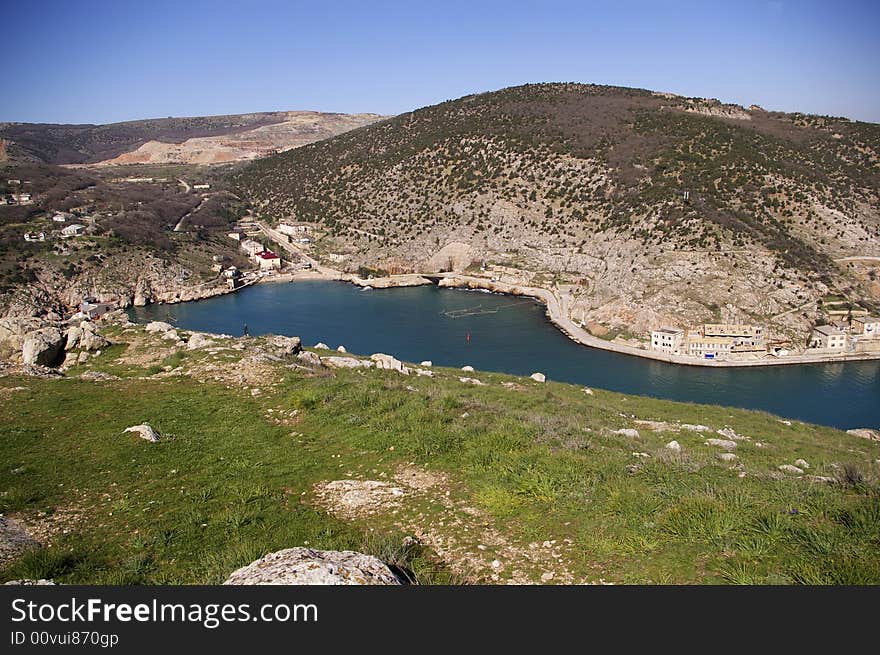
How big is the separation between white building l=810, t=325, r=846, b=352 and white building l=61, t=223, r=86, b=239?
87259mm

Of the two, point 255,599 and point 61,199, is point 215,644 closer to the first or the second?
point 255,599

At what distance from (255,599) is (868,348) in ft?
194

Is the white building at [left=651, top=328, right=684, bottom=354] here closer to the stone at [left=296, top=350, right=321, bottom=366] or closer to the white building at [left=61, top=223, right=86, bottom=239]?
the stone at [left=296, top=350, right=321, bottom=366]

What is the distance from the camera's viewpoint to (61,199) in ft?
283

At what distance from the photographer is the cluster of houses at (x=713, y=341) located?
1817 inches

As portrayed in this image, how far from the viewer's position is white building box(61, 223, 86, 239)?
7016cm

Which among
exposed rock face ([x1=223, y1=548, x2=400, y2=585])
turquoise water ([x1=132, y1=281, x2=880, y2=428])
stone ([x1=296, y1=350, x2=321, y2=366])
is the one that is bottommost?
turquoise water ([x1=132, y1=281, x2=880, y2=428])

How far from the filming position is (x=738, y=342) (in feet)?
152

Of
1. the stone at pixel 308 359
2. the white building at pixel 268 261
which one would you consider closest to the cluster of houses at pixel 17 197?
the white building at pixel 268 261

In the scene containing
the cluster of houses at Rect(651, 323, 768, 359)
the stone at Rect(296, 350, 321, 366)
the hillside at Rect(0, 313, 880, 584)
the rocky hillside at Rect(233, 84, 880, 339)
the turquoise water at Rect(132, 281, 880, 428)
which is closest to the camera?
the hillside at Rect(0, 313, 880, 584)

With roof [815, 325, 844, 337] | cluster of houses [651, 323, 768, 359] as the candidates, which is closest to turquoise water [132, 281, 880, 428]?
cluster of houses [651, 323, 768, 359]

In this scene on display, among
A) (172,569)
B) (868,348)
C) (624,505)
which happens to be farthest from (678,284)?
(172,569)

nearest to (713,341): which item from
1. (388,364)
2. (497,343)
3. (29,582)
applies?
(497,343)

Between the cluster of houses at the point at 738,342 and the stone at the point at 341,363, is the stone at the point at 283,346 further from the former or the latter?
the cluster of houses at the point at 738,342
